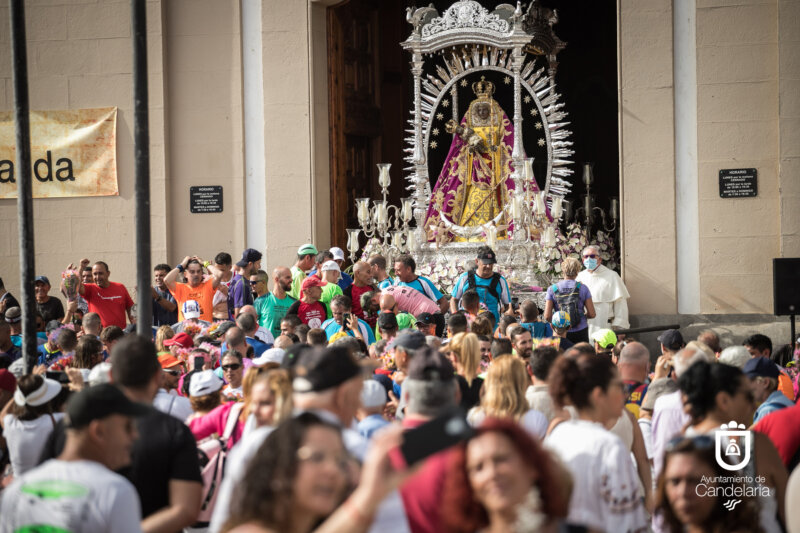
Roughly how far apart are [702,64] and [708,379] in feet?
34.5

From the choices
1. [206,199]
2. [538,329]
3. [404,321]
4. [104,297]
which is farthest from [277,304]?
[206,199]

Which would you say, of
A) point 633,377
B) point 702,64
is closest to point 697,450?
point 633,377

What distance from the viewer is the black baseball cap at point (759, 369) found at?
6680 millimetres

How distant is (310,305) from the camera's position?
1084 centimetres

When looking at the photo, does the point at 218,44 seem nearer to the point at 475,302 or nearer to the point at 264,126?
the point at 264,126

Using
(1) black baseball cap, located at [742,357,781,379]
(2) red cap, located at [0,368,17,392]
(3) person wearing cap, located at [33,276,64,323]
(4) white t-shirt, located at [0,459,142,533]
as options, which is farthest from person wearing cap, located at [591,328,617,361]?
(4) white t-shirt, located at [0,459,142,533]

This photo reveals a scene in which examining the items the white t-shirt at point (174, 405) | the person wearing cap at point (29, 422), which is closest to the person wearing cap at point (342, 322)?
the white t-shirt at point (174, 405)

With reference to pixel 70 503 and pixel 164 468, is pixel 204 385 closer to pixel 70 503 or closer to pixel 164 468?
pixel 164 468

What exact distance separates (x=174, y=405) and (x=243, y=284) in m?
6.11

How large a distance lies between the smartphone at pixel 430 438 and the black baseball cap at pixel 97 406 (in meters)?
1.34

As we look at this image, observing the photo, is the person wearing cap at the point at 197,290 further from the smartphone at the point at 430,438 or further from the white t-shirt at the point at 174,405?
the smartphone at the point at 430,438

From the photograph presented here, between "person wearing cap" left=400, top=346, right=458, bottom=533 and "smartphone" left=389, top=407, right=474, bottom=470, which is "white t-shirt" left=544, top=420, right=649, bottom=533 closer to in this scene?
"person wearing cap" left=400, top=346, right=458, bottom=533

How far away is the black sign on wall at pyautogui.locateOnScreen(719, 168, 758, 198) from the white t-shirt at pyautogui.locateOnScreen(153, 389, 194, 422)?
10187 mm

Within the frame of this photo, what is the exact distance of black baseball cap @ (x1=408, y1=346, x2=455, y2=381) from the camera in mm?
4617
